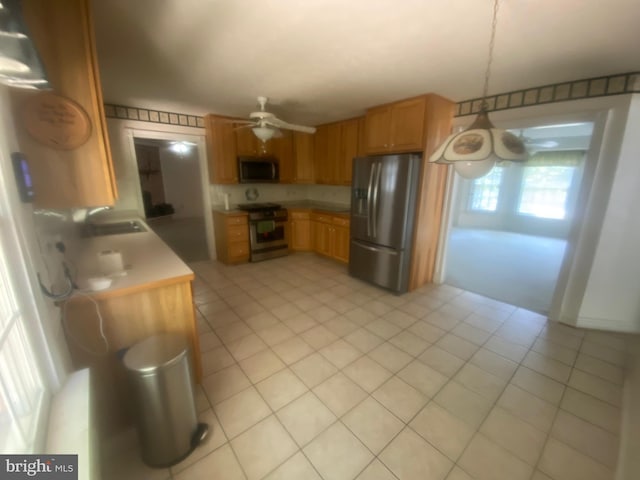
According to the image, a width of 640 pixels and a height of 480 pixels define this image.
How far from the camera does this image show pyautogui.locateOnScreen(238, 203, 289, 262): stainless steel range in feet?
14.3

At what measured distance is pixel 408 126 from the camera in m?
3.06

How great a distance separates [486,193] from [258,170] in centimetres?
700

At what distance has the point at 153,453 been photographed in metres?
1.32

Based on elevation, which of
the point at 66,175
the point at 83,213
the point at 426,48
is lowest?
the point at 83,213

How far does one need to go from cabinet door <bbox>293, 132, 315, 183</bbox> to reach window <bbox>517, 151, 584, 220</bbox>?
5.86 m

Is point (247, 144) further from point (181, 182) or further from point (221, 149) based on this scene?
point (181, 182)

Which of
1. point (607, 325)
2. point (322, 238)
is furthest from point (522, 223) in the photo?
point (322, 238)

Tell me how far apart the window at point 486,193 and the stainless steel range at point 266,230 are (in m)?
6.38

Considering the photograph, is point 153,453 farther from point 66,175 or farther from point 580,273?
point 580,273

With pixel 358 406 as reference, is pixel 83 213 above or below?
above

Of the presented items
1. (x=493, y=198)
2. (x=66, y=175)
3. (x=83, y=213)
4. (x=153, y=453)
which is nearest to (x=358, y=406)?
(x=153, y=453)

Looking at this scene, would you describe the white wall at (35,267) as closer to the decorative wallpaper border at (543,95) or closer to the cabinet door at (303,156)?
the decorative wallpaper border at (543,95)

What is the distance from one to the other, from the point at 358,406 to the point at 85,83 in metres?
2.33

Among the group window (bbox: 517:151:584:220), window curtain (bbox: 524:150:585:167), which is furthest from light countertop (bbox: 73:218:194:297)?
window (bbox: 517:151:584:220)
